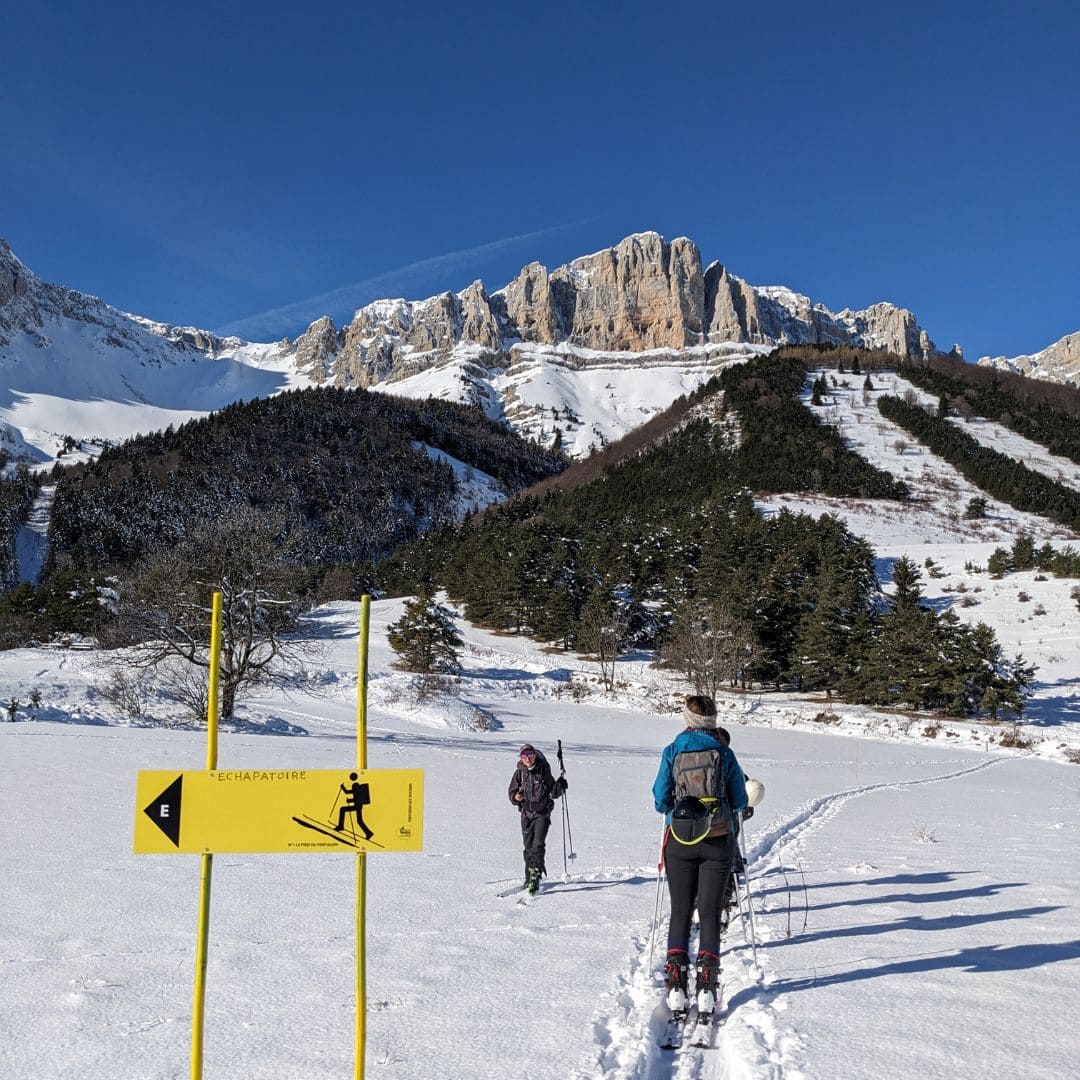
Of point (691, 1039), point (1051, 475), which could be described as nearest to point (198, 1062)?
point (691, 1039)

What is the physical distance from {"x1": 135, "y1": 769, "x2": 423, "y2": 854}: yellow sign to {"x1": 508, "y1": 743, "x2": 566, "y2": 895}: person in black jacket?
430 cm

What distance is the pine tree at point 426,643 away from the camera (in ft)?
131

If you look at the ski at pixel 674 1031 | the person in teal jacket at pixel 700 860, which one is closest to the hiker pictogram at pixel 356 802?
the person in teal jacket at pixel 700 860

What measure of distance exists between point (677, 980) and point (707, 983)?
180mm

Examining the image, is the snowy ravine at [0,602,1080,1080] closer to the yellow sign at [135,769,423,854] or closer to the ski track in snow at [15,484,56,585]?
the yellow sign at [135,769,423,854]

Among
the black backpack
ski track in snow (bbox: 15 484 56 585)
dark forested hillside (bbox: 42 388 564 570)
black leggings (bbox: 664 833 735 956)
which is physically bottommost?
black leggings (bbox: 664 833 735 956)

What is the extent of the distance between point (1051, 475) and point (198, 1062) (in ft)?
334

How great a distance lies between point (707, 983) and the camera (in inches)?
177

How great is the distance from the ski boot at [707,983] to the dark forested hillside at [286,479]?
115m

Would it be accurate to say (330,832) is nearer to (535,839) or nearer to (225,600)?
(535,839)

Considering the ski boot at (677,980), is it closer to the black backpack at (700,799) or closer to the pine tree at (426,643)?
the black backpack at (700,799)

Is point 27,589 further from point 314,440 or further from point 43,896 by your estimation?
point 314,440

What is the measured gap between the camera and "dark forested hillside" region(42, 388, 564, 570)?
4796 inches

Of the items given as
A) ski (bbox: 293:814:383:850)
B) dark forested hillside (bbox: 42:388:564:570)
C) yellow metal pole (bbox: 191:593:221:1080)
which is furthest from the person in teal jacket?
dark forested hillside (bbox: 42:388:564:570)
